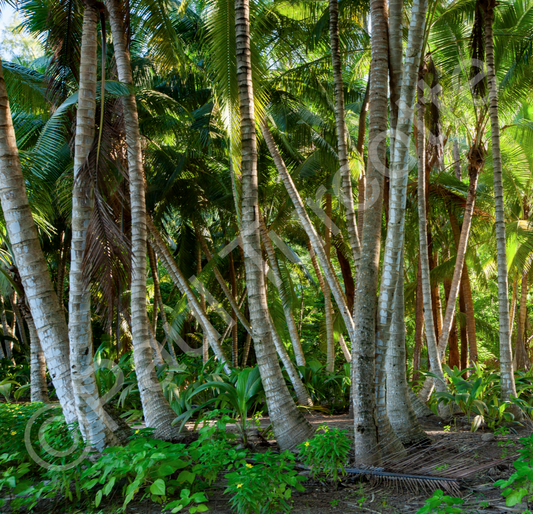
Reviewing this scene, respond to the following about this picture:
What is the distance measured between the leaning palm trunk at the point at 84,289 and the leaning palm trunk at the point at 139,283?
0.75m

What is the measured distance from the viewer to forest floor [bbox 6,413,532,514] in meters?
3.31

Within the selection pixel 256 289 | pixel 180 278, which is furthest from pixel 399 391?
pixel 180 278

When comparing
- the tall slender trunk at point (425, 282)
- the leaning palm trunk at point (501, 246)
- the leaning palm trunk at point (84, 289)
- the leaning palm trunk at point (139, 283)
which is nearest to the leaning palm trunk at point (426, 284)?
the tall slender trunk at point (425, 282)

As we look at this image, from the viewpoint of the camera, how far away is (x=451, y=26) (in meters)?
8.30

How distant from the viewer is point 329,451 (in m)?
3.60

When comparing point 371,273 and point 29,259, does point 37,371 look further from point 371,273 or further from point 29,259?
point 371,273

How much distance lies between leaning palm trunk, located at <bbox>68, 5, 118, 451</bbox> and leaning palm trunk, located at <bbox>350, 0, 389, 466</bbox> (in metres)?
2.29

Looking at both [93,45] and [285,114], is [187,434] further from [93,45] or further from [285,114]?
[285,114]

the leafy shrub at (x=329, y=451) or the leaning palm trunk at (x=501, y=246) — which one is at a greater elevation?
the leaning palm trunk at (x=501, y=246)

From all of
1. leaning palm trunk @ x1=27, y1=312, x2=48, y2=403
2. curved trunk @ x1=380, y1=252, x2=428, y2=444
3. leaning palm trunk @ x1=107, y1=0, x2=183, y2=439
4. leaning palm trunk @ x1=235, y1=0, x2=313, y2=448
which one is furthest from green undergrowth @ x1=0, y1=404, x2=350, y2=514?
leaning palm trunk @ x1=27, y1=312, x2=48, y2=403

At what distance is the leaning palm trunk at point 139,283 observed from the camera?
507 cm

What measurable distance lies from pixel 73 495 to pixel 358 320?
280 centimetres

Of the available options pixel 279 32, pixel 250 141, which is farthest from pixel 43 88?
pixel 250 141

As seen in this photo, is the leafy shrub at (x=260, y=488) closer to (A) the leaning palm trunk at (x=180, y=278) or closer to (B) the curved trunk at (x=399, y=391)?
(B) the curved trunk at (x=399, y=391)
